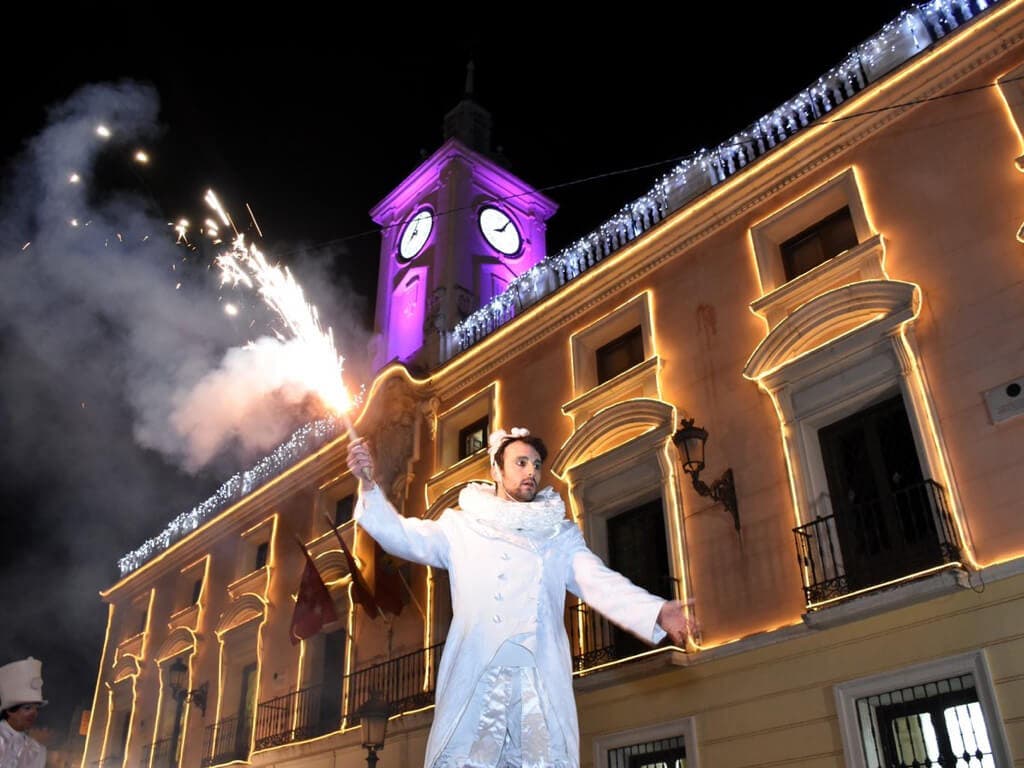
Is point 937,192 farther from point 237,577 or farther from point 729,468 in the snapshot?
point 237,577

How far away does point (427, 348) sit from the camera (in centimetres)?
1698

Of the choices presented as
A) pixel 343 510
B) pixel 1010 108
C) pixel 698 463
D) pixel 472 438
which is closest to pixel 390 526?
pixel 698 463

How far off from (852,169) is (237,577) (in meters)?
14.7

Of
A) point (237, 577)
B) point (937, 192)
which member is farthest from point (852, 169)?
point (237, 577)

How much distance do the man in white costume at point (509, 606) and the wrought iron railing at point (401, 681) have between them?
949 cm

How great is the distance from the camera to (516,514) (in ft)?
13.9

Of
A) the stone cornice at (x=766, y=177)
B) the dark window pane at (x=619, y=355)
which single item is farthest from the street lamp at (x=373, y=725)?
the stone cornice at (x=766, y=177)

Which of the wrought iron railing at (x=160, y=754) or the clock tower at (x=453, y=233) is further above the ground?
the clock tower at (x=453, y=233)

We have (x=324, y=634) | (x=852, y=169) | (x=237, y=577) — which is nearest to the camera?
(x=852, y=169)

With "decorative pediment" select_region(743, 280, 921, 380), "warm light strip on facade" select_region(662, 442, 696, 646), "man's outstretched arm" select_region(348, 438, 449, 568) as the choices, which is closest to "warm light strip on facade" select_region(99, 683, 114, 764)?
"warm light strip on facade" select_region(662, 442, 696, 646)

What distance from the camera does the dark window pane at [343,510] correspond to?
705 inches

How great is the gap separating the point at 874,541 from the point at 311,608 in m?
9.56

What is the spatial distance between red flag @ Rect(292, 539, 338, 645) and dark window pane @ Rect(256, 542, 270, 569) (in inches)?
153

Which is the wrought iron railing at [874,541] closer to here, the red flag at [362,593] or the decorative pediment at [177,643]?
the red flag at [362,593]
